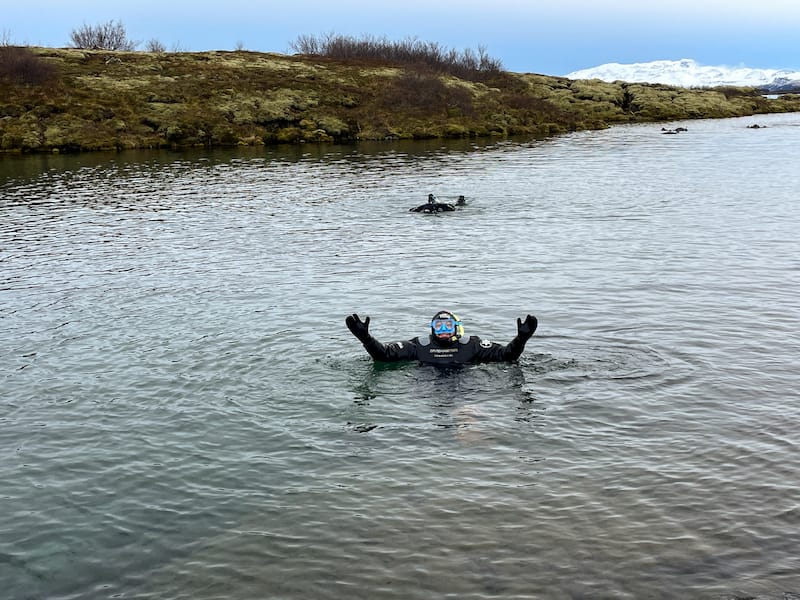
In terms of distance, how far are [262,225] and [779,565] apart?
40239 mm

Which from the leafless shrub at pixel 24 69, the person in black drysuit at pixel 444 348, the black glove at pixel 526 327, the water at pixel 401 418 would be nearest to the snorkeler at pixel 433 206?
the water at pixel 401 418

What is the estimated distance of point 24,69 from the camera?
113625 millimetres

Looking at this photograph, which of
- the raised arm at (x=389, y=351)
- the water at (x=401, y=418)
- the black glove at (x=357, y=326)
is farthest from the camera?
the raised arm at (x=389, y=351)

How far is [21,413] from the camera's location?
20.0 meters

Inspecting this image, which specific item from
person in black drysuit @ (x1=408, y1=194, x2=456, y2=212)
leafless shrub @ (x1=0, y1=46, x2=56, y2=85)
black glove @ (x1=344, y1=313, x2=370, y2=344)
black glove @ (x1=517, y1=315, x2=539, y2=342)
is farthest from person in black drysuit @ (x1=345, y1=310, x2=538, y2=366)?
leafless shrub @ (x1=0, y1=46, x2=56, y2=85)

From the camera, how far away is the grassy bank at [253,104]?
344ft

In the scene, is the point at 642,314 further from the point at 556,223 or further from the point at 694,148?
the point at 694,148

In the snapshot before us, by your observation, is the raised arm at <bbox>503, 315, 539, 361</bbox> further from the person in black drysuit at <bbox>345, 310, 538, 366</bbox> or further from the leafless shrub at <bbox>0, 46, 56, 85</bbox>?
the leafless shrub at <bbox>0, 46, 56, 85</bbox>

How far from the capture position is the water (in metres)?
12.9

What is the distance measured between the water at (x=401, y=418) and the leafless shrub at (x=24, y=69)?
78404 millimetres


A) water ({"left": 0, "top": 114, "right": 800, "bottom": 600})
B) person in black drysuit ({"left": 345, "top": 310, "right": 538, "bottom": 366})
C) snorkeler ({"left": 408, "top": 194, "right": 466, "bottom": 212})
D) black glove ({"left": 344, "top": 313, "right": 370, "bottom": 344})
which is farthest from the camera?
snorkeler ({"left": 408, "top": 194, "right": 466, "bottom": 212})

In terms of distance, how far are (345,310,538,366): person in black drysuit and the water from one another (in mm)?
437

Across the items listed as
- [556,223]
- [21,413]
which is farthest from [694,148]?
[21,413]

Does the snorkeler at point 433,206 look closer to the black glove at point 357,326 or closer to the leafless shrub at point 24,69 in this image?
the black glove at point 357,326
